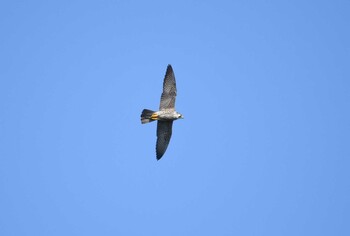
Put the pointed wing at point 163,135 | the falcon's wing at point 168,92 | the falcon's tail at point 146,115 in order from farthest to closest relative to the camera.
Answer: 1. the pointed wing at point 163,135
2. the falcon's wing at point 168,92
3. the falcon's tail at point 146,115

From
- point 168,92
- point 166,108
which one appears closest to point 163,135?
point 166,108

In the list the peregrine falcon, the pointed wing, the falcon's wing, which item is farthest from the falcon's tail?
the pointed wing

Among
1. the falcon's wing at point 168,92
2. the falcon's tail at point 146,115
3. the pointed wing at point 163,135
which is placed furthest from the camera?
the pointed wing at point 163,135

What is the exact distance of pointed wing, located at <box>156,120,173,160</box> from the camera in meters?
25.1

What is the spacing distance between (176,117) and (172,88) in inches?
51.5

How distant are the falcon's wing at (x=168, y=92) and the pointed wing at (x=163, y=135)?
91 centimetres

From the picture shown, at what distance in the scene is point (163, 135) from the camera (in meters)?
25.3

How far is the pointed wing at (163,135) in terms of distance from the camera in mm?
25062

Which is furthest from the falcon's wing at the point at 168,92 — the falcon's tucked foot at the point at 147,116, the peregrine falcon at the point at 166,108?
the falcon's tucked foot at the point at 147,116

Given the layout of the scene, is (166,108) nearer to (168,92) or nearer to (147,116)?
(168,92)

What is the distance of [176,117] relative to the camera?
80.4 ft

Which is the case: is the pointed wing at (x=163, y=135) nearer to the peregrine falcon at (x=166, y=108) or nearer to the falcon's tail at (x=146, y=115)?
the peregrine falcon at (x=166, y=108)

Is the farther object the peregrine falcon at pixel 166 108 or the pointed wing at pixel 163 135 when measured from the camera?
the pointed wing at pixel 163 135

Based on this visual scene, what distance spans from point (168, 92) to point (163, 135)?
2176 mm
